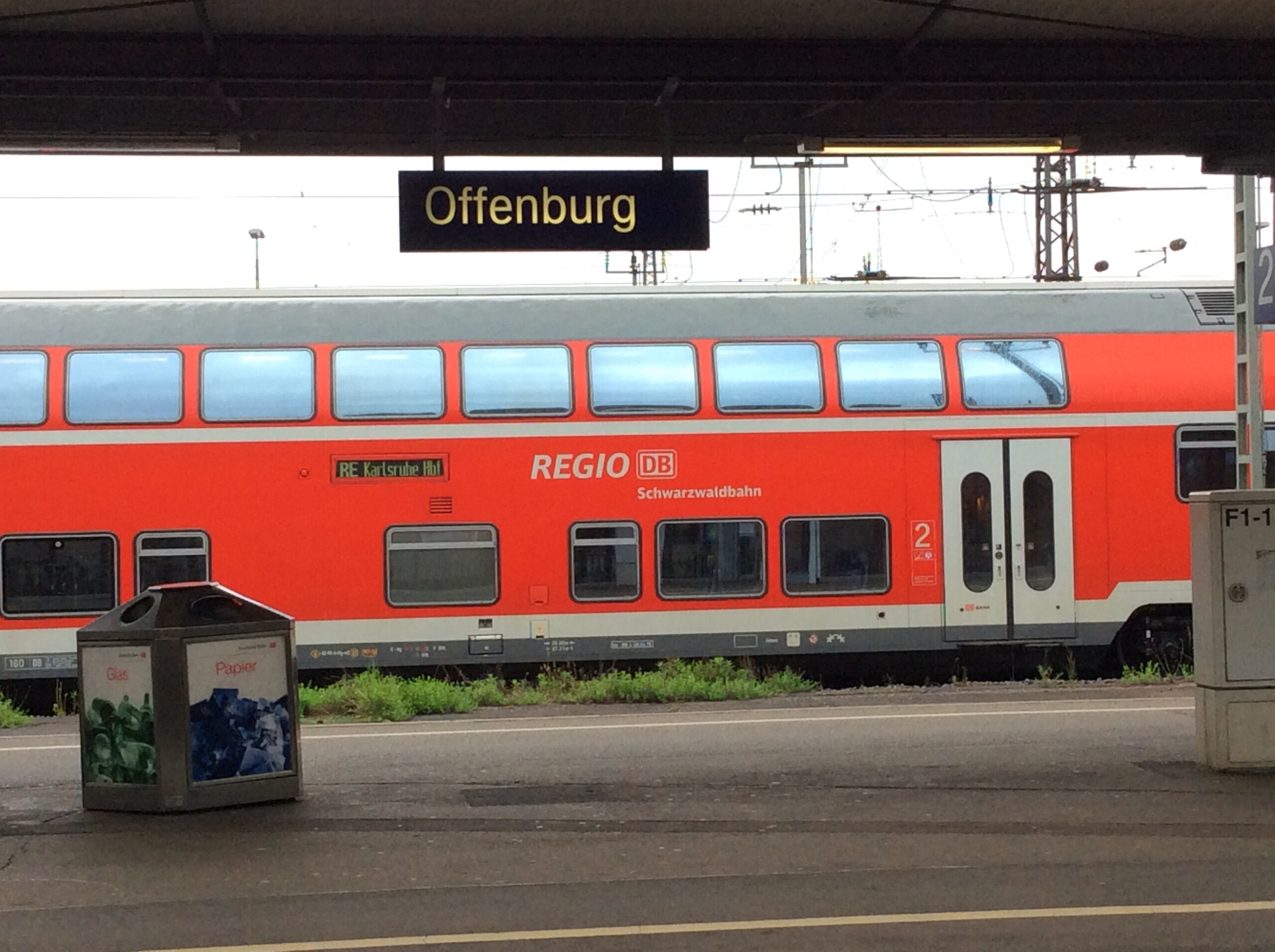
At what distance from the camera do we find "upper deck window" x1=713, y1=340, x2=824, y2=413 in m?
15.3

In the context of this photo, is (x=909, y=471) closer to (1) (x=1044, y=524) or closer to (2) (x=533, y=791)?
(1) (x=1044, y=524)

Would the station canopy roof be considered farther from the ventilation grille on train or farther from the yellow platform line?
the yellow platform line

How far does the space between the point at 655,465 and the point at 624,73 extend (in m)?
5.95

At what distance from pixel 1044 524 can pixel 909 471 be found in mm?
1455

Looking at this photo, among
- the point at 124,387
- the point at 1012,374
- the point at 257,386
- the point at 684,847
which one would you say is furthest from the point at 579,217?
the point at 1012,374

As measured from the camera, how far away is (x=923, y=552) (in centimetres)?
1547

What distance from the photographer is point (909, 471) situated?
607 inches

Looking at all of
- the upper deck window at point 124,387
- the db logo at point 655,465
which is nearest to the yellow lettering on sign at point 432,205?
the db logo at point 655,465

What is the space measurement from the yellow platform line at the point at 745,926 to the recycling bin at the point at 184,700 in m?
2.65

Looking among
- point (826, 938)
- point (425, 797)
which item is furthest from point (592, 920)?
point (425, 797)

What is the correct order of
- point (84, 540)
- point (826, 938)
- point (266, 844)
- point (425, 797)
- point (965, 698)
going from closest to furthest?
point (826, 938), point (266, 844), point (425, 797), point (965, 698), point (84, 540)

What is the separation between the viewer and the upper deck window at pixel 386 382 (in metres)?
15.0

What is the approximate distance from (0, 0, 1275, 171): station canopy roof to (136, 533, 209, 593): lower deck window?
494cm

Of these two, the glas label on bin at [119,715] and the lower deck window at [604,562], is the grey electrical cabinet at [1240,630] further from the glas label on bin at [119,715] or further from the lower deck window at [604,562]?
the lower deck window at [604,562]
